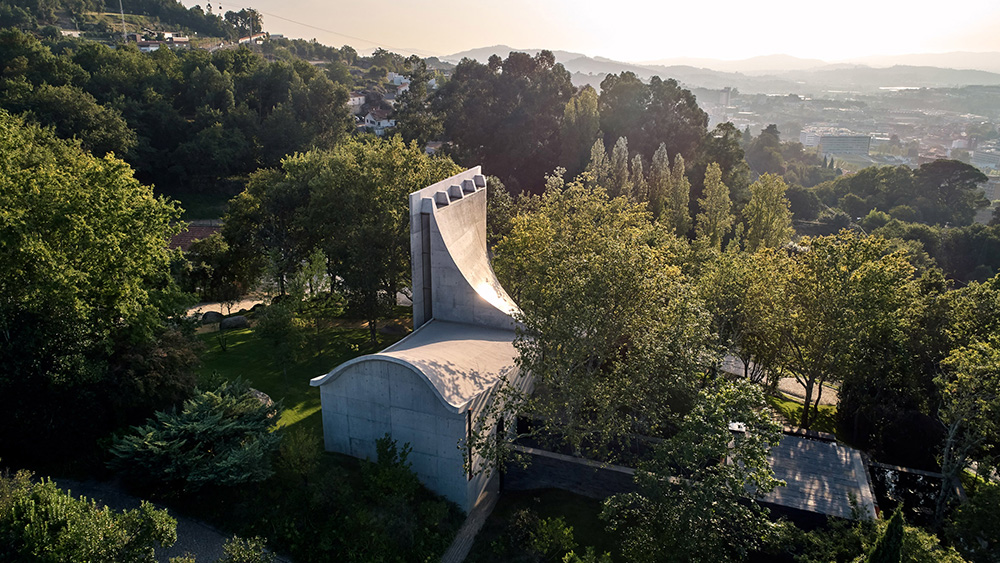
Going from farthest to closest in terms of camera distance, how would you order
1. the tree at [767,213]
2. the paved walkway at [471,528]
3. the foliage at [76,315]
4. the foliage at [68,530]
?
the tree at [767,213] < the foliage at [76,315] < the paved walkway at [471,528] < the foliage at [68,530]

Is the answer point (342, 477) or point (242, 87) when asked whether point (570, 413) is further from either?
point (242, 87)

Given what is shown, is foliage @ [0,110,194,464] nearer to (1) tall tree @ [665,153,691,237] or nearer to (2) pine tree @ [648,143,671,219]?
(2) pine tree @ [648,143,671,219]

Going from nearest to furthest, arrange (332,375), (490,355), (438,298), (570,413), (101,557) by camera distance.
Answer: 1. (101,557)
2. (570,413)
3. (332,375)
4. (490,355)
5. (438,298)

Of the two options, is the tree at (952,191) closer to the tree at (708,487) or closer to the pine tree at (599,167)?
the pine tree at (599,167)

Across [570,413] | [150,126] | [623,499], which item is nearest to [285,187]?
[570,413]

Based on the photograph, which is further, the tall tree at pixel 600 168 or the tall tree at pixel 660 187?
the tall tree at pixel 660 187

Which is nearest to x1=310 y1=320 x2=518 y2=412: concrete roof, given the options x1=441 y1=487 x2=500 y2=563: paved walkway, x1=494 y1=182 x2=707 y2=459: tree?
x1=494 y1=182 x2=707 y2=459: tree

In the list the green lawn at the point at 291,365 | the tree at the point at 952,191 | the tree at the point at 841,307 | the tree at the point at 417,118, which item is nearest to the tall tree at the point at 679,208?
the tree at the point at 841,307
